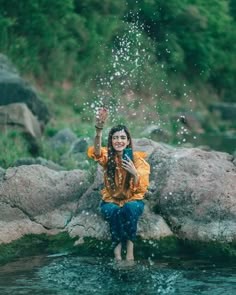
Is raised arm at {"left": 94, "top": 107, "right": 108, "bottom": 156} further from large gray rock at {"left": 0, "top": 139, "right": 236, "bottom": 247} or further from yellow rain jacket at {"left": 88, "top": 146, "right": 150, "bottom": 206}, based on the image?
large gray rock at {"left": 0, "top": 139, "right": 236, "bottom": 247}

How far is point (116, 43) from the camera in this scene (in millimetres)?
23234

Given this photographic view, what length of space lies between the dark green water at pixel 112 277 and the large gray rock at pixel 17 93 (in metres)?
8.19

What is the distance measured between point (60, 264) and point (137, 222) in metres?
0.81

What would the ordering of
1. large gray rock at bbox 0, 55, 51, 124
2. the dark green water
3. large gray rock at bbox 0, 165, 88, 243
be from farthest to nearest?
1. large gray rock at bbox 0, 55, 51, 124
2. large gray rock at bbox 0, 165, 88, 243
3. the dark green water

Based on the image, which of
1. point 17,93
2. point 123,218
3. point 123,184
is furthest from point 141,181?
point 17,93

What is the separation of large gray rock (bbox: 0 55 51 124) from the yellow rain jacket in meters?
8.06

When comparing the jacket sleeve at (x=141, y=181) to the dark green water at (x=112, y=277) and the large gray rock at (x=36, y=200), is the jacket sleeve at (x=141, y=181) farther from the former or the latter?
the large gray rock at (x=36, y=200)

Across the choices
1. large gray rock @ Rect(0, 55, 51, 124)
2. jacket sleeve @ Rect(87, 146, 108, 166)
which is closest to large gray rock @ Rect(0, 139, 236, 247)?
jacket sleeve @ Rect(87, 146, 108, 166)

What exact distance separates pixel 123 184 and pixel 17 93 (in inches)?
338

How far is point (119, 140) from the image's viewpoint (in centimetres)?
663

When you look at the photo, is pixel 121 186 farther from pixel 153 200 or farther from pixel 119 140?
pixel 153 200

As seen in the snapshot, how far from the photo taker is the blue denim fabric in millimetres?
6475

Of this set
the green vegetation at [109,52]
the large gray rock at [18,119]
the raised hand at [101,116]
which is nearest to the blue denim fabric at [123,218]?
the raised hand at [101,116]

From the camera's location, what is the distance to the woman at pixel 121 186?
648cm
